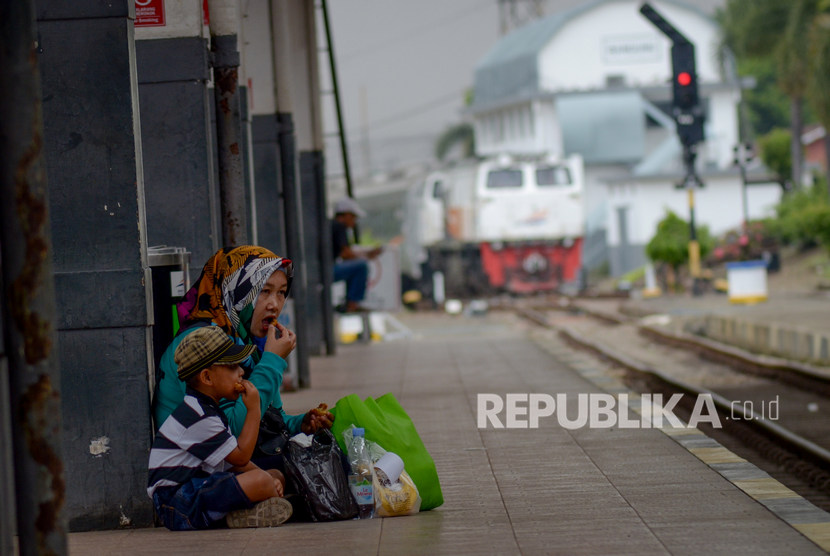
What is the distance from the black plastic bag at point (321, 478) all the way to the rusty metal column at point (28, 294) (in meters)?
2.03

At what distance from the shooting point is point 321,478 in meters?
5.88

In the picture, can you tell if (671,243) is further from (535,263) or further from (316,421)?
(316,421)

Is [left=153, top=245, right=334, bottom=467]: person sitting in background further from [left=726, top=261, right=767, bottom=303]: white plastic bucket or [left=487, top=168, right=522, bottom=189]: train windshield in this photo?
[left=487, top=168, right=522, bottom=189]: train windshield

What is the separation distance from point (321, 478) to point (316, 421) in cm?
29

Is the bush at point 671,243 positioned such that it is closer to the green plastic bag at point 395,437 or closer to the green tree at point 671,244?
the green tree at point 671,244

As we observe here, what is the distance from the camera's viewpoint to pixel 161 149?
7.24 meters

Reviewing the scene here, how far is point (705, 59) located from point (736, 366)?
49.7m

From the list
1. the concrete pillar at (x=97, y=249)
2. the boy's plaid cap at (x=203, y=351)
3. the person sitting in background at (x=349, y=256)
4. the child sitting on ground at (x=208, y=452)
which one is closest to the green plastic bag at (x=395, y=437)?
the child sitting on ground at (x=208, y=452)

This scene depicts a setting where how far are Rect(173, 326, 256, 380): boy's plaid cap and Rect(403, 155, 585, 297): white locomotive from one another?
26054 mm

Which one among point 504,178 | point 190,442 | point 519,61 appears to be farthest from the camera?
point 519,61

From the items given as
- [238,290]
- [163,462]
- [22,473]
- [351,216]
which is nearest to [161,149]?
[238,290]

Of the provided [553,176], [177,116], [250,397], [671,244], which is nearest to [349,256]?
[177,116]

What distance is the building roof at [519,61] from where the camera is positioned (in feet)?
192

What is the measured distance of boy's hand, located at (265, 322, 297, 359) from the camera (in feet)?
18.8
